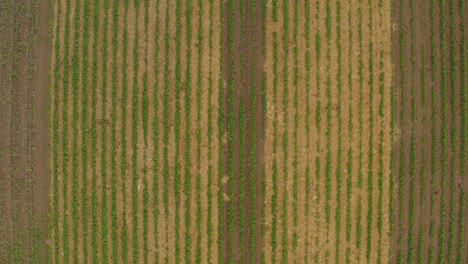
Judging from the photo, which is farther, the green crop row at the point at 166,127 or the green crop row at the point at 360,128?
the green crop row at the point at 166,127

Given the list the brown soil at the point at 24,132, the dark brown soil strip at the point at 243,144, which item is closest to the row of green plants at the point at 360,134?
the dark brown soil strip at the point at 243,144

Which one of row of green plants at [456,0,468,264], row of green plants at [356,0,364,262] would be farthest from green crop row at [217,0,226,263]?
A: row of green plants at [456,0,468,264]

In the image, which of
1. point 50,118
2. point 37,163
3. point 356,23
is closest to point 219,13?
point 356,23

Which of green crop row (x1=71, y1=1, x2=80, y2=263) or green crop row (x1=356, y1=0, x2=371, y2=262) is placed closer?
green crop row (x1=356, y1=0, x2=371, y2=262)

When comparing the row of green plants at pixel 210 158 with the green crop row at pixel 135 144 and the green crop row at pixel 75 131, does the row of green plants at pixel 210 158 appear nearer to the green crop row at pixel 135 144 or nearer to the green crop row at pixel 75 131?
the green crop row at pixel 135 144

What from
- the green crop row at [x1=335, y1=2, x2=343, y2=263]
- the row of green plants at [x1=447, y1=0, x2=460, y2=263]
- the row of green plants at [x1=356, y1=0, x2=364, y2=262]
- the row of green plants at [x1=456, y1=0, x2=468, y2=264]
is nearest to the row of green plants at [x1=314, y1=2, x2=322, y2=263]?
the green crop row at [x1=335, y1=2, x2=343, y2=263]

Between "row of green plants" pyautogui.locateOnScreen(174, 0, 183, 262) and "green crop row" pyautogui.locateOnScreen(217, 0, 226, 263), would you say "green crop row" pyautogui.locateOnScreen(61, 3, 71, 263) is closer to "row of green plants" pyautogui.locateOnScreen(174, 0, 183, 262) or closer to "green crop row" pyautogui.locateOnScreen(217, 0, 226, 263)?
"row of green plants" pyautogui.locateOnScreen(174, 0, 183, 262)
